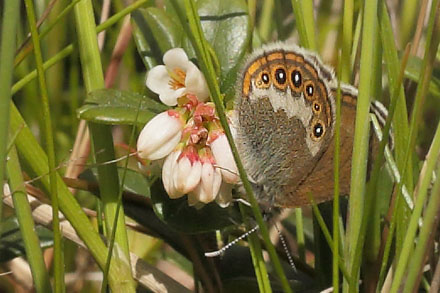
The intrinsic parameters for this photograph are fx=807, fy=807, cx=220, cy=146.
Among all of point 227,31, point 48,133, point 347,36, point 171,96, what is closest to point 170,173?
point 171,96

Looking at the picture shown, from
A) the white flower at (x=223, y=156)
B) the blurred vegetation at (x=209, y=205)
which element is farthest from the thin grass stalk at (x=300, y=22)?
the white flower at (x=223, y=156)

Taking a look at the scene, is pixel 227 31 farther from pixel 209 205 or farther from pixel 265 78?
pixel 209 205

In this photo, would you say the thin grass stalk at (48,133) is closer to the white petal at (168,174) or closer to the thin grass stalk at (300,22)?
the white petal at (168,174)

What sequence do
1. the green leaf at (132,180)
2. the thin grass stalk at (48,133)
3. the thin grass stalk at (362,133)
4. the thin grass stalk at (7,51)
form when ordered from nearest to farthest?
the thin grass stalk at (7,51), the thin grass stalk at (48,133), the thin grass stalk at (362,133), the green leaf at (132,180)

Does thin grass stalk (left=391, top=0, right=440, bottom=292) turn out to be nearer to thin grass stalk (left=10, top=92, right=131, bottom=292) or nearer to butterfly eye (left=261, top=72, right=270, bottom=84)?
butterfly eye (left=261, top=72, right=270, bottom=84)

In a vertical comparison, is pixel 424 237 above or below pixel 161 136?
below

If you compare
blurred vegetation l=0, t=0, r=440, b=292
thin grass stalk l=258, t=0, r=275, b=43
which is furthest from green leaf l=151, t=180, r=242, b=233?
thin grass stalk l=258, t=0, r=275, b=43
